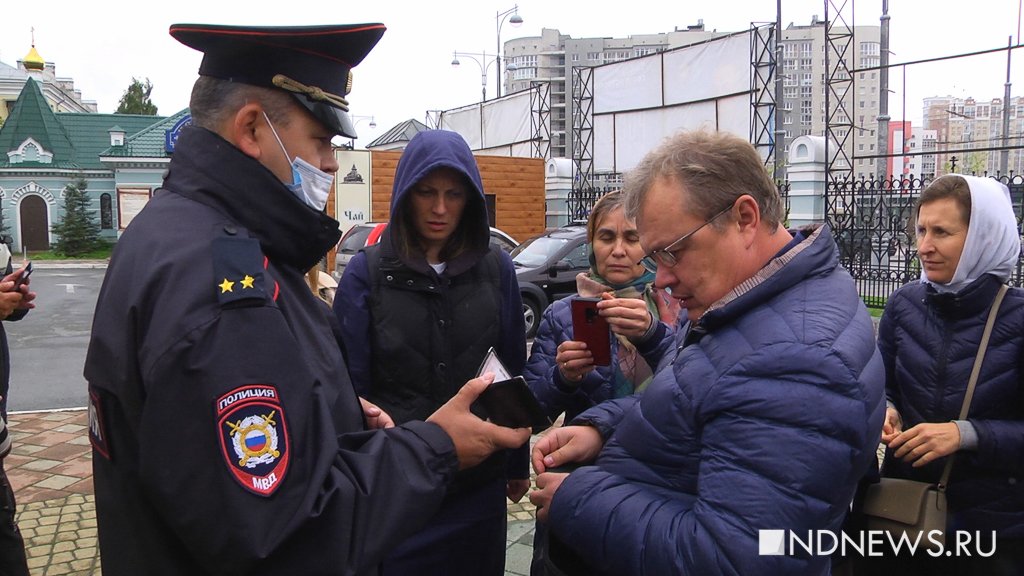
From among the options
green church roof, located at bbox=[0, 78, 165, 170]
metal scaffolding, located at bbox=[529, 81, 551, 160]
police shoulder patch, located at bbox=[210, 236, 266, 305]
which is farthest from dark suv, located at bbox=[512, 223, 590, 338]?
green church roof, located at bbox=[0, 78, 165, 170]

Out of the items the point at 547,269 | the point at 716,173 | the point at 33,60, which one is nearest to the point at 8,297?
the point at 716,173

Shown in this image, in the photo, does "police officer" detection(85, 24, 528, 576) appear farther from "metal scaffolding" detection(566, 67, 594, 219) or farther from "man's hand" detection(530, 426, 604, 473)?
"metal scaffolding" detection(566, 67, 594, 219)

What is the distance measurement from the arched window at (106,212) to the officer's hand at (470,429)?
41.0 metres

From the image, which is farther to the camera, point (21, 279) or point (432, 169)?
point (21, 279)

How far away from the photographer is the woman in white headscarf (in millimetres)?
2506

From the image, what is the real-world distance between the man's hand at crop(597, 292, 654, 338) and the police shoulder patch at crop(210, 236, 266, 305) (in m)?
1.40

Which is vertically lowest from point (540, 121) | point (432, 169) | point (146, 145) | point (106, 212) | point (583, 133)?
point (432, 169)

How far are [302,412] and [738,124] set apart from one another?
781 inches

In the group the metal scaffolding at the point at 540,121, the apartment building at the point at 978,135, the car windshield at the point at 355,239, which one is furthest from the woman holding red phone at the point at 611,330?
the metal scaffolding at the point at 540,121

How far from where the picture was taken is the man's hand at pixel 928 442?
247cm

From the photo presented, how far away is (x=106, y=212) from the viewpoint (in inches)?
1484

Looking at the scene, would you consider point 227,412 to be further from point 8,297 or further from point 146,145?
point 146,145

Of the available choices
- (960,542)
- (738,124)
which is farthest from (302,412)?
(738,124)

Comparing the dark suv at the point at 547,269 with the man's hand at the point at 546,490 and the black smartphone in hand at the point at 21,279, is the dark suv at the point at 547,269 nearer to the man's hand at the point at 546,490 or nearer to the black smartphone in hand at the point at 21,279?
the black smartphone in hand at the point at 21,279
